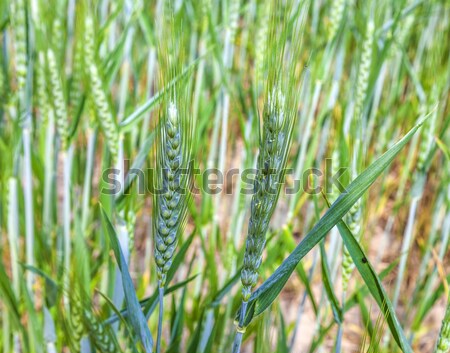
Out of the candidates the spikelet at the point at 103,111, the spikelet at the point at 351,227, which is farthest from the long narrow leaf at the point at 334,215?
the spikelet at the point at 103,111

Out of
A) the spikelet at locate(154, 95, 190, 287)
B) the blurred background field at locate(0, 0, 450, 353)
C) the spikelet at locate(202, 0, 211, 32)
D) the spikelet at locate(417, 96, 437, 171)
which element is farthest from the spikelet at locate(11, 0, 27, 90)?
the spikelet at locate(417, 96, 437, 171)

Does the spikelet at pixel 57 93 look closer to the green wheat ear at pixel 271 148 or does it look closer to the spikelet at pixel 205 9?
the spikelet at pixel 205 9

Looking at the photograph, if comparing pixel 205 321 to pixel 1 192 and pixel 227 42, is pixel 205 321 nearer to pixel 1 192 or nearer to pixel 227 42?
pixel 1 192

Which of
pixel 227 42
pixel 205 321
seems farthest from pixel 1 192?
pixel 227 42

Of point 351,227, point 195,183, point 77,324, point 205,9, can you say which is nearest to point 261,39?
point 205,9

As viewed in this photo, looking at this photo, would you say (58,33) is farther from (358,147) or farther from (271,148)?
(271,148)
